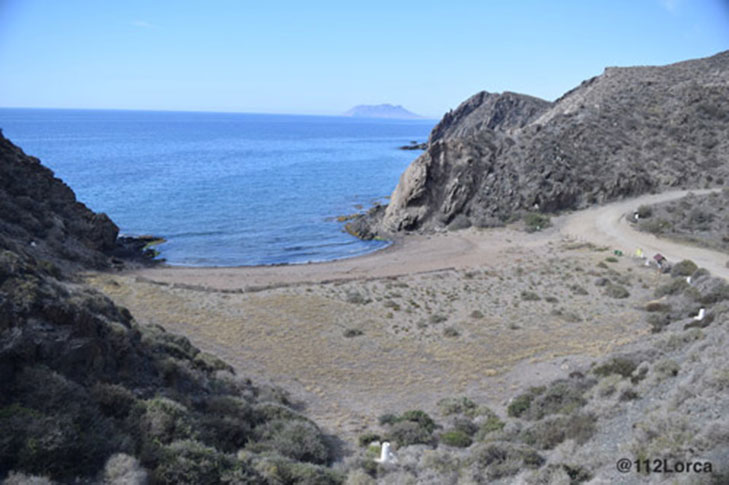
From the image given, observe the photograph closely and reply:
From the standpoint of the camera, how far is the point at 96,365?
29.5 ft

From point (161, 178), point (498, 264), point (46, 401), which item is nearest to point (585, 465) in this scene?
point (46, 401)

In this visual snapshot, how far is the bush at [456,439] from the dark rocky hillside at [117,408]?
2.55 meters

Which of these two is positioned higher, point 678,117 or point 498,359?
point 678,117

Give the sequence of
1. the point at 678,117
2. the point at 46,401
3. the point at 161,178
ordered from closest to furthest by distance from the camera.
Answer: the point at 46,401 < the point at 678,117 < the point at 161,178

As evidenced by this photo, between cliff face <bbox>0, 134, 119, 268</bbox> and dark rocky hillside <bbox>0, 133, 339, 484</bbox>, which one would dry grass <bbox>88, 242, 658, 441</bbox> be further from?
cliff face <bbox>0, 134, 119, 268</bbox>

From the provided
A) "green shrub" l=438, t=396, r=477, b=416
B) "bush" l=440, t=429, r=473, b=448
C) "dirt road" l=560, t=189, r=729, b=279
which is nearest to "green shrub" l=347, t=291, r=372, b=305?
"green shrub" l=438, t=396, r=477, b=416

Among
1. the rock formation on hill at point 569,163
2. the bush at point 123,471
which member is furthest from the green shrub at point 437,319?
the rock formation on hill at point 569,163

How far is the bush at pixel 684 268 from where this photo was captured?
22.8 meters

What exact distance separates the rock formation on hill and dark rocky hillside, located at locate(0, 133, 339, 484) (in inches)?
1193

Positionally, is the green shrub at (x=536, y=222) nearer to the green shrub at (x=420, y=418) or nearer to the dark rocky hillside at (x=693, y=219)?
the dark rocky hillside at (x=693, y=219)

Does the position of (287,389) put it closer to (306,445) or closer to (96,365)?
(306,445)

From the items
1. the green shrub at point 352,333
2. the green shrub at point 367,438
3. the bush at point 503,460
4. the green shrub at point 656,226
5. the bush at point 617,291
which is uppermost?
the green shrub at point 656,226

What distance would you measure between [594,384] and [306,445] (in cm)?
756

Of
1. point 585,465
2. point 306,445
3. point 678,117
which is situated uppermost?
point 678,117
